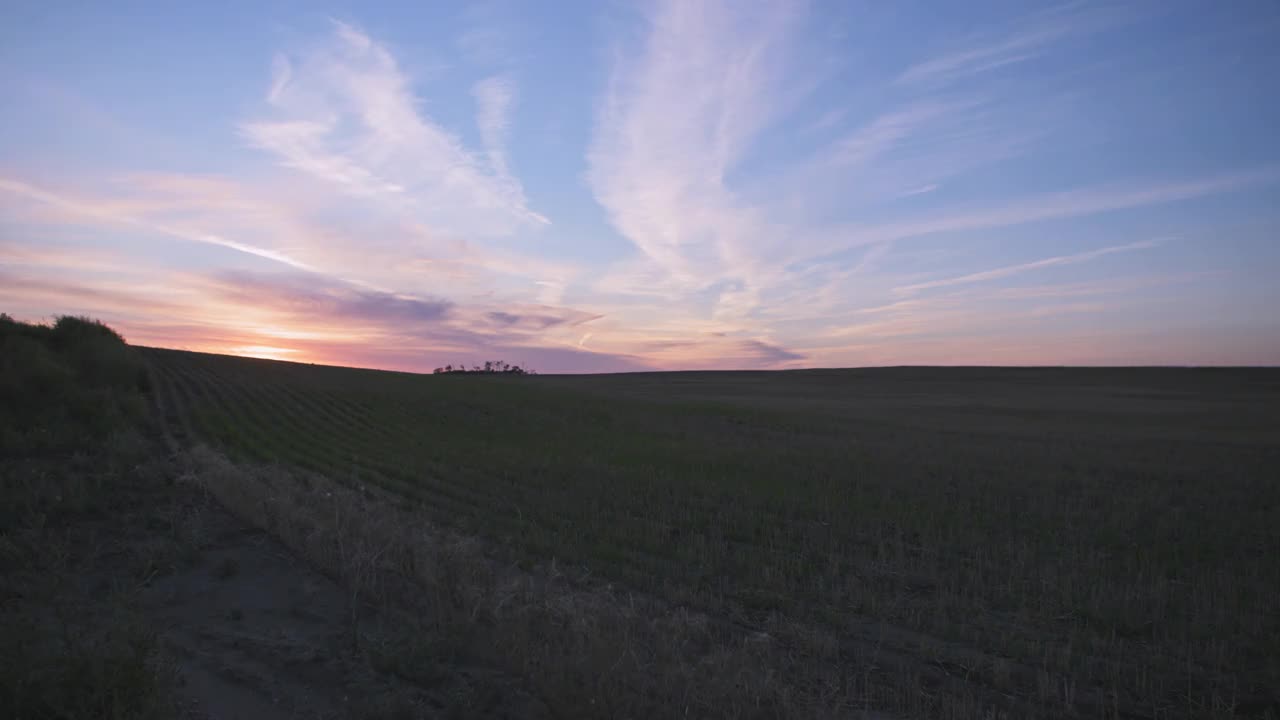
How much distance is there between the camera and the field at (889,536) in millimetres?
6488

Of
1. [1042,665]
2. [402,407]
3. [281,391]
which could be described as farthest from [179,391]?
[1042,665]

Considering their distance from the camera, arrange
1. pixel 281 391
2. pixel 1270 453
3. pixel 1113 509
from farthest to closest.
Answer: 1. pixel 281 391
2. pixel 1270 453
3. pixel 1113 509

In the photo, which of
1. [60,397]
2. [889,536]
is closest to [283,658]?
[889,536]

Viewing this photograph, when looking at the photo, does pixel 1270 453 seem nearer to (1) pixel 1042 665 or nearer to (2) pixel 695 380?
(1) pixel 1042 665

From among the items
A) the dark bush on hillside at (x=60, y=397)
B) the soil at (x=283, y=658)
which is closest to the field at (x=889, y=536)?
the soil at (x=283, y=658)

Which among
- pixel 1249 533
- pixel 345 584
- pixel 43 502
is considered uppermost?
pixel 43 502

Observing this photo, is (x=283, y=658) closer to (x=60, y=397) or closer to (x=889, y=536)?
(x=889, y=536)

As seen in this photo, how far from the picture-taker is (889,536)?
11898 millimetres

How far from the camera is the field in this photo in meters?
6.49

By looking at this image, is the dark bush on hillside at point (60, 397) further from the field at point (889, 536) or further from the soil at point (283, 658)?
the soil at point (283, 658)

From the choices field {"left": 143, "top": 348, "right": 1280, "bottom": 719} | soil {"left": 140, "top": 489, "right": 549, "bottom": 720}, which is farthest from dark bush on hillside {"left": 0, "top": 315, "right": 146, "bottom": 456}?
soil {"left": 140, "top": 489, "right": 549, "bottom": 720}

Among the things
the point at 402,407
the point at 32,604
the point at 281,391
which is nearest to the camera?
the point at 32,604

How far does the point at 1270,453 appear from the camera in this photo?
24016mm

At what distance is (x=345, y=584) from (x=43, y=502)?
222 inches
